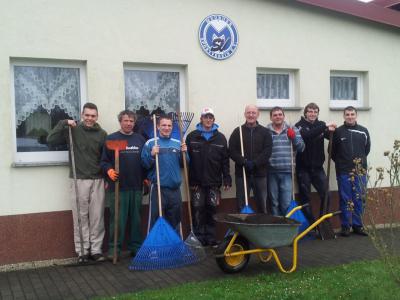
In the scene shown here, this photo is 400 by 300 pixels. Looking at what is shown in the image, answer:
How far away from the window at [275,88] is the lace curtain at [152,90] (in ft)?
4.68

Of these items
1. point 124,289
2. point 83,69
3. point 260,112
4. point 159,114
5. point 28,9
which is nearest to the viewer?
point 124,289

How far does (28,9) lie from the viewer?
18.8ft

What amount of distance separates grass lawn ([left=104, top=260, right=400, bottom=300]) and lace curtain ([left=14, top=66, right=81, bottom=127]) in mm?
2810

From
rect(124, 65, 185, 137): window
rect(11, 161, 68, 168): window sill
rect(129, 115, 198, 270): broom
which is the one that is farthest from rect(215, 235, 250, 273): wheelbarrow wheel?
rect(11, 161, 68, 168): window sill

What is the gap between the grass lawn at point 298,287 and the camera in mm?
4344

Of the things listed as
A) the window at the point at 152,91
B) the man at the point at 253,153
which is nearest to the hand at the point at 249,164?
the man at the point at 253,153

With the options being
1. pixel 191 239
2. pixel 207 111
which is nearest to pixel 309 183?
pixel 207 111

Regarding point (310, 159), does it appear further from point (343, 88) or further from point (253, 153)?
point (343, 88)

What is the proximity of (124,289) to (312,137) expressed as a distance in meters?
3.71

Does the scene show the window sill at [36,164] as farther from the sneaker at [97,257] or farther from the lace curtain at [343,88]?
the lace curtain at [343,88]

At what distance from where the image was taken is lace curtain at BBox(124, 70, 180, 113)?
6512 millimetres

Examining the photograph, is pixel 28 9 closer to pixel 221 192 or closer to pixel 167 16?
pixel 167 16

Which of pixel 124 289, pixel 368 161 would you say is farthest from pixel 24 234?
pixel 368 161

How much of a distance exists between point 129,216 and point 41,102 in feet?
6.22
